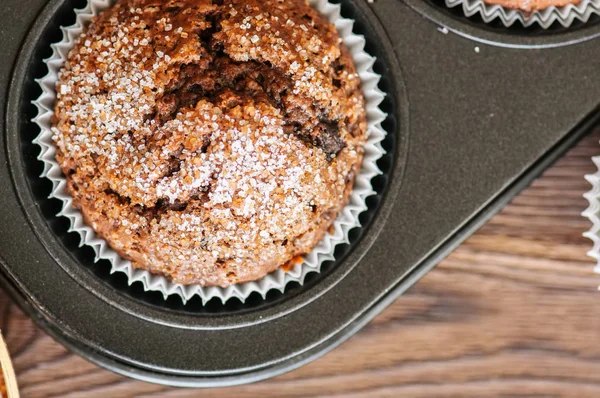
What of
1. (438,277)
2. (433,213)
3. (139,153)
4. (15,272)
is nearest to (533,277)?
(438,277)

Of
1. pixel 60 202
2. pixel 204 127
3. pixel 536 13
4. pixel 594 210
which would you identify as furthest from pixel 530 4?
pixel 60 202

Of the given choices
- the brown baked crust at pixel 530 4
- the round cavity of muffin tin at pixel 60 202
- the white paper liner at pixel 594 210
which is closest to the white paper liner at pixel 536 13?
the brown baked crust at pixel 530 4

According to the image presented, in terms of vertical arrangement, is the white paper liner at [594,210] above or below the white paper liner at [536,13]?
below

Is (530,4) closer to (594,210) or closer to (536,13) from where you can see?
(536,13)

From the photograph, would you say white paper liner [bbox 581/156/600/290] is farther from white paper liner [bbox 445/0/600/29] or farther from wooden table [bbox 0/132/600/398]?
white paper liner [bbox 445/0/600/29]

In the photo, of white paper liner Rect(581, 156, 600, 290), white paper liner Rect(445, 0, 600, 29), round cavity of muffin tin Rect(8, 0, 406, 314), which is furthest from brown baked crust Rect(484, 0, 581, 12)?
white paper liner Rect(581, 156, 600, 290)

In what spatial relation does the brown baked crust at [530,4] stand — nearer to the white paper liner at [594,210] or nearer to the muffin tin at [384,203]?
the muffin tin at [384,203]

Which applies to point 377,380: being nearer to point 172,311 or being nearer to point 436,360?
point 436,360
